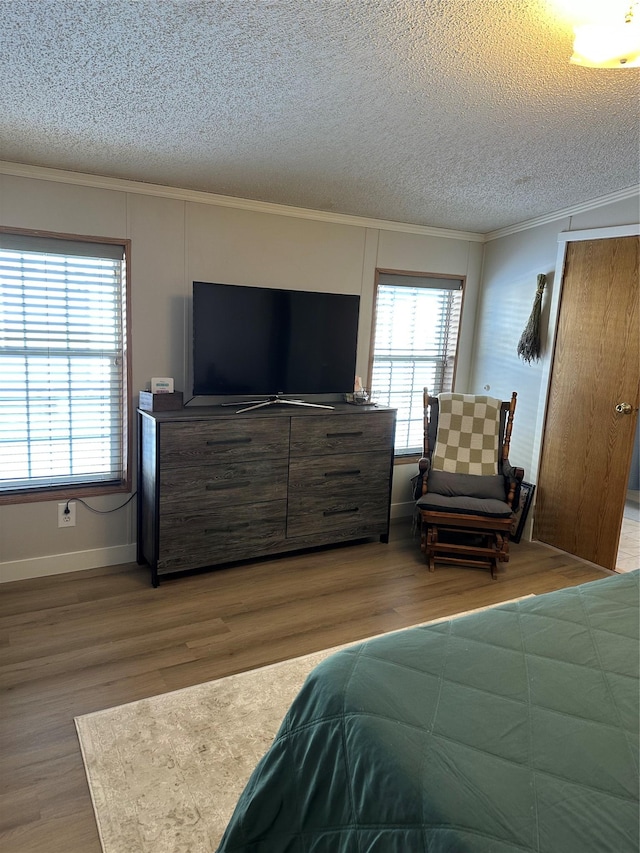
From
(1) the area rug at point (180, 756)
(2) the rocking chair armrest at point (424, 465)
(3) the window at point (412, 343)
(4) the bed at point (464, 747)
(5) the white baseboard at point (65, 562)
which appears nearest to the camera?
(4) the bed at point (464, 747)

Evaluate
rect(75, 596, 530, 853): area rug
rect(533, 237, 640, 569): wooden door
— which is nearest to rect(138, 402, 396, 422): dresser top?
rect(533, 237, 640, 569): wooden door

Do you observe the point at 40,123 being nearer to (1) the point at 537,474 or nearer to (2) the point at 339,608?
(2) the point at 339,608

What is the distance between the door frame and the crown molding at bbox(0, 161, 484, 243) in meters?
0.84

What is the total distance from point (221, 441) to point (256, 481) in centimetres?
34

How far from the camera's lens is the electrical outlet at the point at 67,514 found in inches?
130

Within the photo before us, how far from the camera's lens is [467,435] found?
404 cm

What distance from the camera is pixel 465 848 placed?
0.92 meters

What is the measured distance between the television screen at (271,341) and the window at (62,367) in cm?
50

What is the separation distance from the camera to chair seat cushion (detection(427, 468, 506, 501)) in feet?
12.6

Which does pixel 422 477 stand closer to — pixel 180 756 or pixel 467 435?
pixel 467 435

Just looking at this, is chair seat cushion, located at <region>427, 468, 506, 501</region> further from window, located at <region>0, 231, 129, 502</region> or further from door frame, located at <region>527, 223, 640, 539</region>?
window, located at <region>0, 231, 129, 502</region>

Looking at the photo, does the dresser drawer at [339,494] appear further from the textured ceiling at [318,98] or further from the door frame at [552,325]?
the textured ceiling at [318,98]

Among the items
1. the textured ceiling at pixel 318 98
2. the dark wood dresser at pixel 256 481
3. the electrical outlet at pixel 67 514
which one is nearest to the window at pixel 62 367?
the electrical outlet at pixel 67 514

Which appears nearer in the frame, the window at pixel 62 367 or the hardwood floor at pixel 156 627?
the hardwood floor at pixel 156 627
